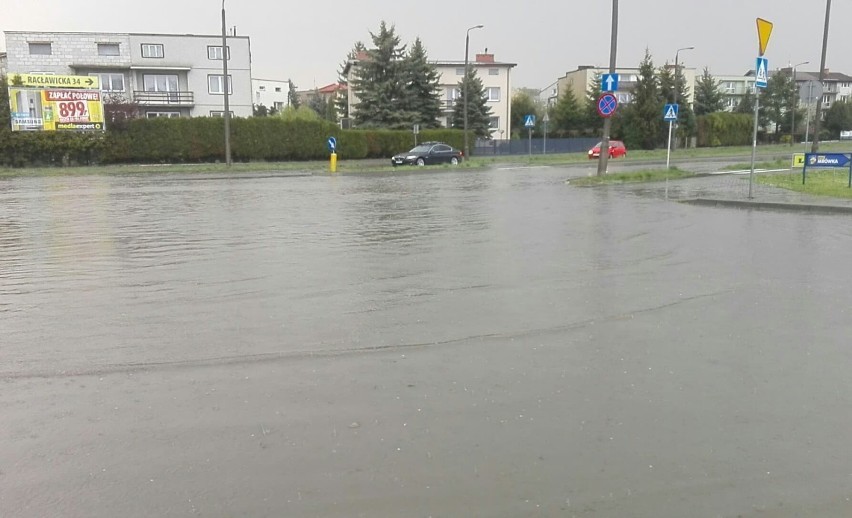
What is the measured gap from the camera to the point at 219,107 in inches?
2611

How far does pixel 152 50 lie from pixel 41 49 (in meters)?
8.57

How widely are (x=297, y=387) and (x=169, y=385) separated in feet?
3.05

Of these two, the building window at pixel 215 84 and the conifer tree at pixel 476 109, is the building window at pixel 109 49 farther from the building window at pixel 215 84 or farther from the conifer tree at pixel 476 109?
the conifer tree at pixel 476 109

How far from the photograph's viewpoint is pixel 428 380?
548cm

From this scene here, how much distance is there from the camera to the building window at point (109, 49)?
62688 mm

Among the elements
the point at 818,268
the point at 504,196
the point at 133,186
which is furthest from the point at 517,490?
the point at 133,186

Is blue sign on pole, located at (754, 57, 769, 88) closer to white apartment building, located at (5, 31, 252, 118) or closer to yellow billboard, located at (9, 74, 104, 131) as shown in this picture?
yellow billboard, located at (9, 74, 104, 131)

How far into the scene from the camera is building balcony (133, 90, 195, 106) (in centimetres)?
6312

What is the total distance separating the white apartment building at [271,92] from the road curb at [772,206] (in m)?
110

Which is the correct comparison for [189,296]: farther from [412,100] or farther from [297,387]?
[412,100]

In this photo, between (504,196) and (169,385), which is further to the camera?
(504,196)

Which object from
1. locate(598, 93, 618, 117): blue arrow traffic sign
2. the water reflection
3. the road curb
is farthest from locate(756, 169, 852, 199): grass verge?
locate(598, 93, 618, 117): blue arrow traffic sign

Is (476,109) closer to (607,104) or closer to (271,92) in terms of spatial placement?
(607,104)

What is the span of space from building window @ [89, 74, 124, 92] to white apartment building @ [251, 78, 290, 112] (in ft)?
193
